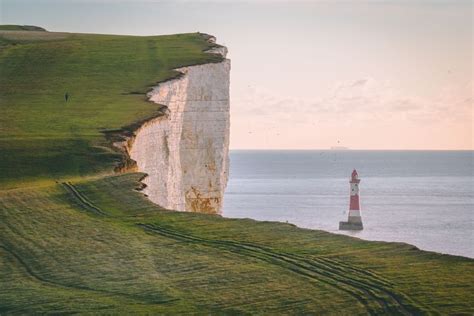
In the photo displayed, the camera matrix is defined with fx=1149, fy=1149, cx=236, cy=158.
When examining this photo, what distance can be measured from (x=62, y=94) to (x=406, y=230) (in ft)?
155

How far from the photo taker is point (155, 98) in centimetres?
5238

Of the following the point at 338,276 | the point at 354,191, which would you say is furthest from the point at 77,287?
the point at 354,191

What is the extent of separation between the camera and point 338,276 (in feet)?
76.9

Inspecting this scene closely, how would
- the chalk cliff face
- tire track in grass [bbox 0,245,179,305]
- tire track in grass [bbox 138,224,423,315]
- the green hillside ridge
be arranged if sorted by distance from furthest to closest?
the chalk cliff face < tire track in grass [bbox 0,245,179,305] < the green hillside ridge < tire track in grass [bbox 138,224,423,315]

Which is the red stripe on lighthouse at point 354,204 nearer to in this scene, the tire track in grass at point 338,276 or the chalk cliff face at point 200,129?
the chalk cliff face at point 200,129

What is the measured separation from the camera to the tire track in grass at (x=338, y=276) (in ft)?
71.6

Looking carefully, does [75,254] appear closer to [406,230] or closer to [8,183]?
[8,183]

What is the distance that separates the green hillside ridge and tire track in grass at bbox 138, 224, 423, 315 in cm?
3

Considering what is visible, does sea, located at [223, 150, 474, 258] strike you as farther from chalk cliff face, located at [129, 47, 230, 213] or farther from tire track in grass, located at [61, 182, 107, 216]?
tire track in grass, located at [61, 182, 107, 216]

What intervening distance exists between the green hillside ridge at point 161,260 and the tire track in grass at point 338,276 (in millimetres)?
27

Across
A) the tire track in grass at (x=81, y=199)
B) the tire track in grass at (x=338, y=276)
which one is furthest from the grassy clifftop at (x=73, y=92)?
the tire track in grass at (x=338, y=276)

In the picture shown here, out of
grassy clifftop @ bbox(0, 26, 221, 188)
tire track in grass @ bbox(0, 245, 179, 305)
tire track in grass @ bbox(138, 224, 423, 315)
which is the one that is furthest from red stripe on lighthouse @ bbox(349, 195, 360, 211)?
tire track in grass @ bbox(0, 245, 179, 305)

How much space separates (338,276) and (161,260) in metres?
4.35

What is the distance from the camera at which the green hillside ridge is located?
22391 millimetres
